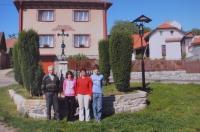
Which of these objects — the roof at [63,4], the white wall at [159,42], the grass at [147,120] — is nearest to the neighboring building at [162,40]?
the white wall at [159,42]

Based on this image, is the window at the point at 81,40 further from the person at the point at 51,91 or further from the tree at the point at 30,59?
the person at the point at 51,91

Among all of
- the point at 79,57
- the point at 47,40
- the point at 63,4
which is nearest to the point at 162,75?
the point at 79,57

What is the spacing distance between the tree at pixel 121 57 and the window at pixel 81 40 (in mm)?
17059

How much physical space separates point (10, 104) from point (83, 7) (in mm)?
18688

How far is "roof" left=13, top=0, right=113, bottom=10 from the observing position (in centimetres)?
2480

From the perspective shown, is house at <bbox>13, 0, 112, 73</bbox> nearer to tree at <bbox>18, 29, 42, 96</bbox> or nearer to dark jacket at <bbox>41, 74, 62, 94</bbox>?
tree at <bbox>18, 29, 42, 96</bbox>

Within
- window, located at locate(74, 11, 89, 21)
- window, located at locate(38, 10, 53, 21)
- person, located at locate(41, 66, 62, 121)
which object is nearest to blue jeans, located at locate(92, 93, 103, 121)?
person, located at locate(41, 66, 62, 121)

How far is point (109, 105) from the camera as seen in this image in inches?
304

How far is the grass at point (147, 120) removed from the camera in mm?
6027

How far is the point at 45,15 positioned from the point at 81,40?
16.8 feet

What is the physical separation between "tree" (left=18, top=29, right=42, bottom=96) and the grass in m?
1.26

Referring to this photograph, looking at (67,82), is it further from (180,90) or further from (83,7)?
(83,7)

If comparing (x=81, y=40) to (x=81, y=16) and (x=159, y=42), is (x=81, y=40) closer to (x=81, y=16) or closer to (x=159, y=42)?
(x=81, y=16)

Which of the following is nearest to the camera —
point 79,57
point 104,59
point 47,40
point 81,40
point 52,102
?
point 52,102
